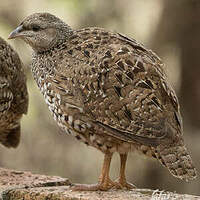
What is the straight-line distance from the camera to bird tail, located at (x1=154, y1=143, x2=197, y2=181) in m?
6.03

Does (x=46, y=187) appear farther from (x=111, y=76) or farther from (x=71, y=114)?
(x=111, y=76)

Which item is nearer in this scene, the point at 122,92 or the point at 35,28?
the point at 122,92

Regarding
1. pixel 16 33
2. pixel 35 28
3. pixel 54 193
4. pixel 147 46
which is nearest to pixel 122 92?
pixel 54 193

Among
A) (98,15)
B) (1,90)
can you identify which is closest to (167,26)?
(98,15)

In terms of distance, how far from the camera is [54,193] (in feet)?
21.1

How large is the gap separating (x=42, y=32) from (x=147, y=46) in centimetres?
543

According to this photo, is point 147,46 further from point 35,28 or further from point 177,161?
point 177,161

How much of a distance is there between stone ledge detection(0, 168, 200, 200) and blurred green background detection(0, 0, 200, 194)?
14.8 ft

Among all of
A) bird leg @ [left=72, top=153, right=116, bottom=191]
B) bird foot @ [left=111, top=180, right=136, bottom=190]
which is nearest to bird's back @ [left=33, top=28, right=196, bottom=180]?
bird leg @ [left=72, top=153, right=116, bottom=191]

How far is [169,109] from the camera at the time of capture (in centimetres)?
627

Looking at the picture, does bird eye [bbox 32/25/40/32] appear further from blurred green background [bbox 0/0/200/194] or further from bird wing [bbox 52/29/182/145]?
blurred green background [bbox 0/0/200/194]

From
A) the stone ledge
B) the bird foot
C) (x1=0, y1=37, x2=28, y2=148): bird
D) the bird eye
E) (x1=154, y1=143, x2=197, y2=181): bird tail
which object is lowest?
the stone ledge

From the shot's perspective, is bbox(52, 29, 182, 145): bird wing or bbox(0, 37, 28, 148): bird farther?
bbox(0, 37, 28, 148): bird

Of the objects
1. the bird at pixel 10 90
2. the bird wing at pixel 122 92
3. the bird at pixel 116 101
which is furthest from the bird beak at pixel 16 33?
the bird at pixel 10 90
